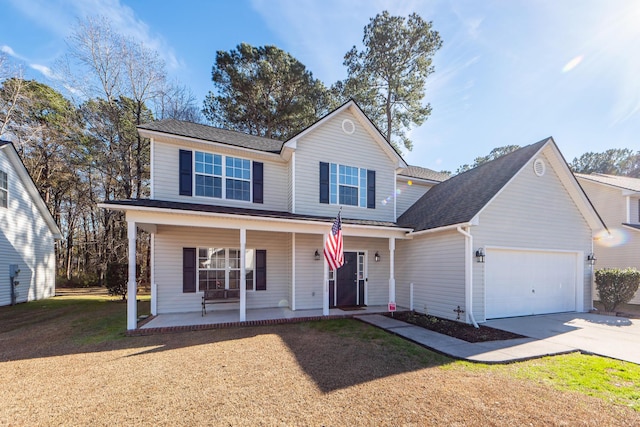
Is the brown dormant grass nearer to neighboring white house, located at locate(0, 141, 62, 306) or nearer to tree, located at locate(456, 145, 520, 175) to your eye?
neighboring white house, located at locate(0, 141, 62, 306)

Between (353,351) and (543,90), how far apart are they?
11886mm

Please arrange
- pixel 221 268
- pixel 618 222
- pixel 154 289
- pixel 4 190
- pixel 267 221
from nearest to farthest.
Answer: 1. pixel 267 221
2. pixel 154 289
3. pixel 221 268
4. pixel 4 190
5. pixel 618 222

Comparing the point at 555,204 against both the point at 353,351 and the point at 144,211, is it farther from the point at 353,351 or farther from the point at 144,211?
the point at 144,211

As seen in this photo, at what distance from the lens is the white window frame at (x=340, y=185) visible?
10.3 metres

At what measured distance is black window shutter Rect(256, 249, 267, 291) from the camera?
978 centimetres

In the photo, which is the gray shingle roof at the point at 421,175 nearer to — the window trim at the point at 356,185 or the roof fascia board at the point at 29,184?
the window trim at the point at 356,185

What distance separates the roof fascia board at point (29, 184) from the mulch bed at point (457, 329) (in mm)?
17060

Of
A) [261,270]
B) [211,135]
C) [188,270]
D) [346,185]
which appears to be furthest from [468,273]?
[211,135]

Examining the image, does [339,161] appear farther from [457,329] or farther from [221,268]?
[457,329]

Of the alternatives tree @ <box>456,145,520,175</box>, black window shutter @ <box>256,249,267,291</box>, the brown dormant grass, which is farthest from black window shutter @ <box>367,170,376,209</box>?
tree @ <box>456,145,520,175</box>

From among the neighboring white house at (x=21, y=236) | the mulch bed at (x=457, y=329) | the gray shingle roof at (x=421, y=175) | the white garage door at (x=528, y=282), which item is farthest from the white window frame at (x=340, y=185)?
the neighboring white house at (x=21, y=236)

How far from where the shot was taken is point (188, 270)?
9086mm

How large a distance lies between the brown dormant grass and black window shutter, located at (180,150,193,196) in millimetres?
4479

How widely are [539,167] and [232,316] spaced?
440 inches
